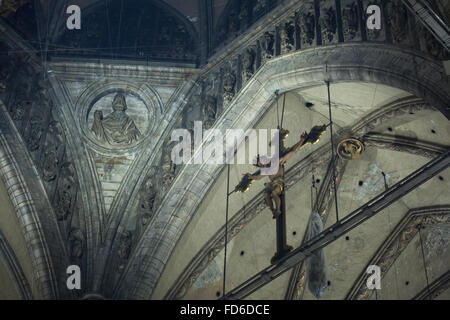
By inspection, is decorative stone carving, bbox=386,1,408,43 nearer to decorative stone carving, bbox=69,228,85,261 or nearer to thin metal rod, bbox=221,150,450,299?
thin metal rod, bbox=221,150,450,299

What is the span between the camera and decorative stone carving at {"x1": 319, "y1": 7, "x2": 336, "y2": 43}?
902 cm

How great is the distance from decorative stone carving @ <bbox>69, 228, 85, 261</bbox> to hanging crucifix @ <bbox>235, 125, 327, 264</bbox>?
3102 millimetres

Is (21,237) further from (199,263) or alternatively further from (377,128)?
(377,128)

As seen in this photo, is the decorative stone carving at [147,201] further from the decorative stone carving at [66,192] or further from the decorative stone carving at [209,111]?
the decorative stone carving at [209,111]

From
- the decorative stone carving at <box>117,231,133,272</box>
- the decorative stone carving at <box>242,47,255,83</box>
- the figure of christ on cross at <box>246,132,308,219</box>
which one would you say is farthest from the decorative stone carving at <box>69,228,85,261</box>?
the decorative stone carving at <box>242,47,255,83</box>

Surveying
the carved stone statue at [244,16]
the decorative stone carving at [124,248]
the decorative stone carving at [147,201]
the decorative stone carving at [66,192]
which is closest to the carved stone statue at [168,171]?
the decorative stone carving at [147,201]

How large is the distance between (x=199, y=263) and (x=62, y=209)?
8.41ft

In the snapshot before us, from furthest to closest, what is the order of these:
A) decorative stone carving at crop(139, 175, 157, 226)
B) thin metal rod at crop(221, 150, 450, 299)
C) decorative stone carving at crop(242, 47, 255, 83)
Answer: decorative stone carving at crop(139, 175, 157, 226) < decorative stone carving at crop(242, 47, 255, 83) < thin metal rod at crop(221, 150, 450, 299)

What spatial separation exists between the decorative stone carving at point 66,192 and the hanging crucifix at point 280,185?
10.7ft

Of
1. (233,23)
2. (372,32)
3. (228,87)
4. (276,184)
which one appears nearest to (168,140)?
(228,87)

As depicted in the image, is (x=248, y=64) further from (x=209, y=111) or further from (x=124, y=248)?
(x=124, y=248)

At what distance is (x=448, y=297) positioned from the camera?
1360cm

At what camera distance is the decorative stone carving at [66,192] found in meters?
10.8

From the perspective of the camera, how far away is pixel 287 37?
9891mm
